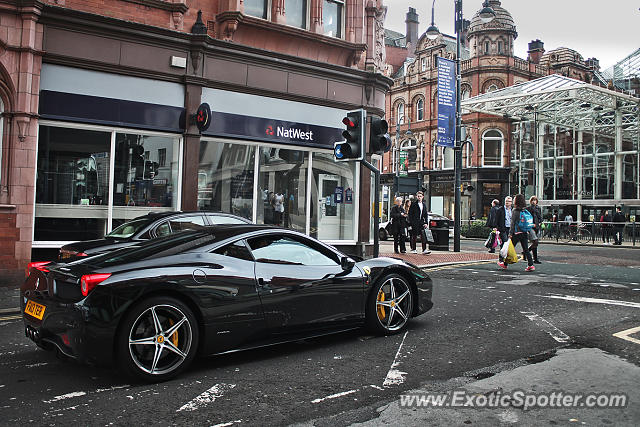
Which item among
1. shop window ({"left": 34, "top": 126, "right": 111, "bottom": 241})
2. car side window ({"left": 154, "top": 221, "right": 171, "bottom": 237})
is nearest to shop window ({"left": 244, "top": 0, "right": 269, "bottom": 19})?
shop window ({"left": 34, "top": 126, "right": 111, "bottom": 241})

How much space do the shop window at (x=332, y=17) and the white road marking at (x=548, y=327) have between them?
10.9 meters

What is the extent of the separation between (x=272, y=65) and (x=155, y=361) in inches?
423

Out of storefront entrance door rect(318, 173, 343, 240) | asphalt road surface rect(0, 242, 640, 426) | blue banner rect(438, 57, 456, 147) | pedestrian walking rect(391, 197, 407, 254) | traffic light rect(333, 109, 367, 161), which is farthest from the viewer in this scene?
blue banner rect(438, 57, 456, 147)

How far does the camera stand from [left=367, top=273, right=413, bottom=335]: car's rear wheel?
575 cm

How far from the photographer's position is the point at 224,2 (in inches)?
525

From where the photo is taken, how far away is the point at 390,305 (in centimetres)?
593

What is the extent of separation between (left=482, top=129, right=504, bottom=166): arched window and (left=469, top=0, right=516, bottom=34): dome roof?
8490 millimetres

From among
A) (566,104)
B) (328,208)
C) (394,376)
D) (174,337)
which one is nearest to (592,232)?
(566,104)

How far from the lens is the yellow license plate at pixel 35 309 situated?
444 centimetres

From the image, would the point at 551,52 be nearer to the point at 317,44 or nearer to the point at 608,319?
the point at 317,44

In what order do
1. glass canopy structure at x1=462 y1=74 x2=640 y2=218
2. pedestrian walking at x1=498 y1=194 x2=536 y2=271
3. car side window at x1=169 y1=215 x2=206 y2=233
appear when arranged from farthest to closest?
glass canopy structure at x1=462 y1=74 x2=640 y2=218 < pedestrian walking at x1=498 y1=194 x2=536 y2=271 < car side window at x1=169 y1=215 x2=206 y2=233

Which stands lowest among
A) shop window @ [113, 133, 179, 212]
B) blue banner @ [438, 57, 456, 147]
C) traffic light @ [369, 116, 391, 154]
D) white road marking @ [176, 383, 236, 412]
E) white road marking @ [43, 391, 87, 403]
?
white road marking @ [43, 391, 87, 403]

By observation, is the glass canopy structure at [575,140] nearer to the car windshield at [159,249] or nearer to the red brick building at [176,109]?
the red brick building at [176,109]

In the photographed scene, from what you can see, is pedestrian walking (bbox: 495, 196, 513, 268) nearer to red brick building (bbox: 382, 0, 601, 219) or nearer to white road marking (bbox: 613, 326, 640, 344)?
white road marking (bbox: 613, 326, 640, 344)
